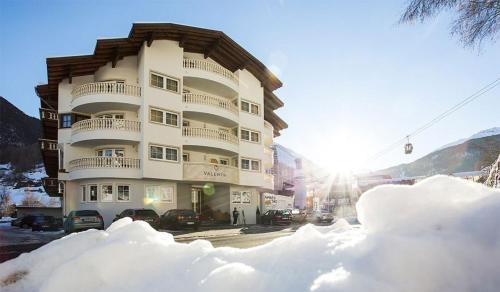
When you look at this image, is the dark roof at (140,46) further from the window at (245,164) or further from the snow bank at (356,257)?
the snow bank at (356,257)

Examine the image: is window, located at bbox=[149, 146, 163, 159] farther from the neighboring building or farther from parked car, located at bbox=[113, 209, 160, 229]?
parked car, located at bbox=[113, 209, 160, 229]

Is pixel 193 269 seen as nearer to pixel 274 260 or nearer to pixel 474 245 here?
pixel 274 260

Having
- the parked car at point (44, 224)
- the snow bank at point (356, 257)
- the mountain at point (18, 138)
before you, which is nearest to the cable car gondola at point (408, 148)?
the snow bank at point (356, 257)

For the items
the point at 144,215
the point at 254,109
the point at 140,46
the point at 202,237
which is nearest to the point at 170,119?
the point at 140,46

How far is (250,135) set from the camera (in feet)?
119

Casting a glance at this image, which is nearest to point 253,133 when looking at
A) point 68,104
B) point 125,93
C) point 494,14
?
point 125,93

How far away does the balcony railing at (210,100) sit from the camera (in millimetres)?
31453

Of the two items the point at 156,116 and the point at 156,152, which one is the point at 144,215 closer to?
the point at 156,152

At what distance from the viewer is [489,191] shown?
4.58 feet

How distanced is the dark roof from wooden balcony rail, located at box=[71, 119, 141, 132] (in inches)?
191

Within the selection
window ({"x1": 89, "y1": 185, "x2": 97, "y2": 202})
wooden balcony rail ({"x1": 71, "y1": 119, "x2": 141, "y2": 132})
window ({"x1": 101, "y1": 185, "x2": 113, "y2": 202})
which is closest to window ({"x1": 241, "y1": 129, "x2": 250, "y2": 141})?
wooden balcony rail ({"x1": 71, "y1": 119, "x2": 141, "y2": 132})

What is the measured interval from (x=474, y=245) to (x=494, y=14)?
20.6 ft

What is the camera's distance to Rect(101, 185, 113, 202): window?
28359 millimetres

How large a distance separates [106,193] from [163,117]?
7.39 m
